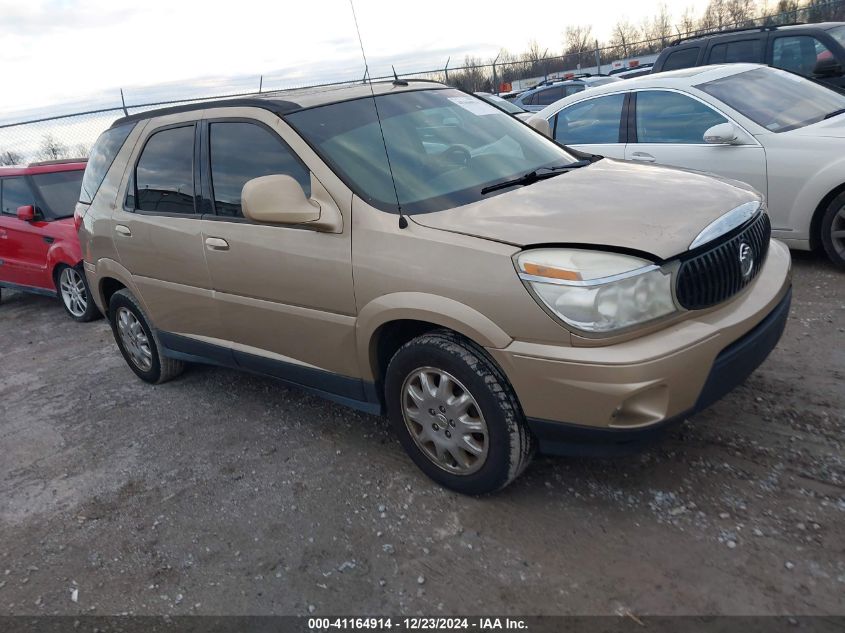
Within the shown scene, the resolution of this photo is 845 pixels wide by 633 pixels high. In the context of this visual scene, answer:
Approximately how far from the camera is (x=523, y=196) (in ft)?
10.4

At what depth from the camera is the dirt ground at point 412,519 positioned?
2611 millimetres

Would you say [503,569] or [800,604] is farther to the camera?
[503,569]

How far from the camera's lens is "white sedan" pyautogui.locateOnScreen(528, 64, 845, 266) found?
5.32m

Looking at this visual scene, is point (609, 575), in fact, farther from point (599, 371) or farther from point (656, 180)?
point (656, 180)

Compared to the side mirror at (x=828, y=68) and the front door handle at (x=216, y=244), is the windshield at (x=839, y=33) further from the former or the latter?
the front door handle at (x=216, y=244)

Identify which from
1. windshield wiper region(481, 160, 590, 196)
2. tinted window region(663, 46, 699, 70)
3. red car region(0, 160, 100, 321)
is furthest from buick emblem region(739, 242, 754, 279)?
tinted window region(663, 46, 699, 70)

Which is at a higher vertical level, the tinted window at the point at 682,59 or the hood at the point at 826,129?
the tinted window at the point at 682,59

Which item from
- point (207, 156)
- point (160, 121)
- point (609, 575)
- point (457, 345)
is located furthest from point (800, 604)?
point (160, 121)

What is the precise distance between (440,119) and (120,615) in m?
2.85

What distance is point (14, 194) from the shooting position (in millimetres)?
7938

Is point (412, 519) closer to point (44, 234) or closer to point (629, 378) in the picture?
point (629, 378)

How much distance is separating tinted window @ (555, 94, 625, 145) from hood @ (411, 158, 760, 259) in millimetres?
3308

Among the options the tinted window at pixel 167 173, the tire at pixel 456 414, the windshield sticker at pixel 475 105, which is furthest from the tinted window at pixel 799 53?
the tire at pixel 456 414

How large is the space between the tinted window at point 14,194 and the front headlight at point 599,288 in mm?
7136
